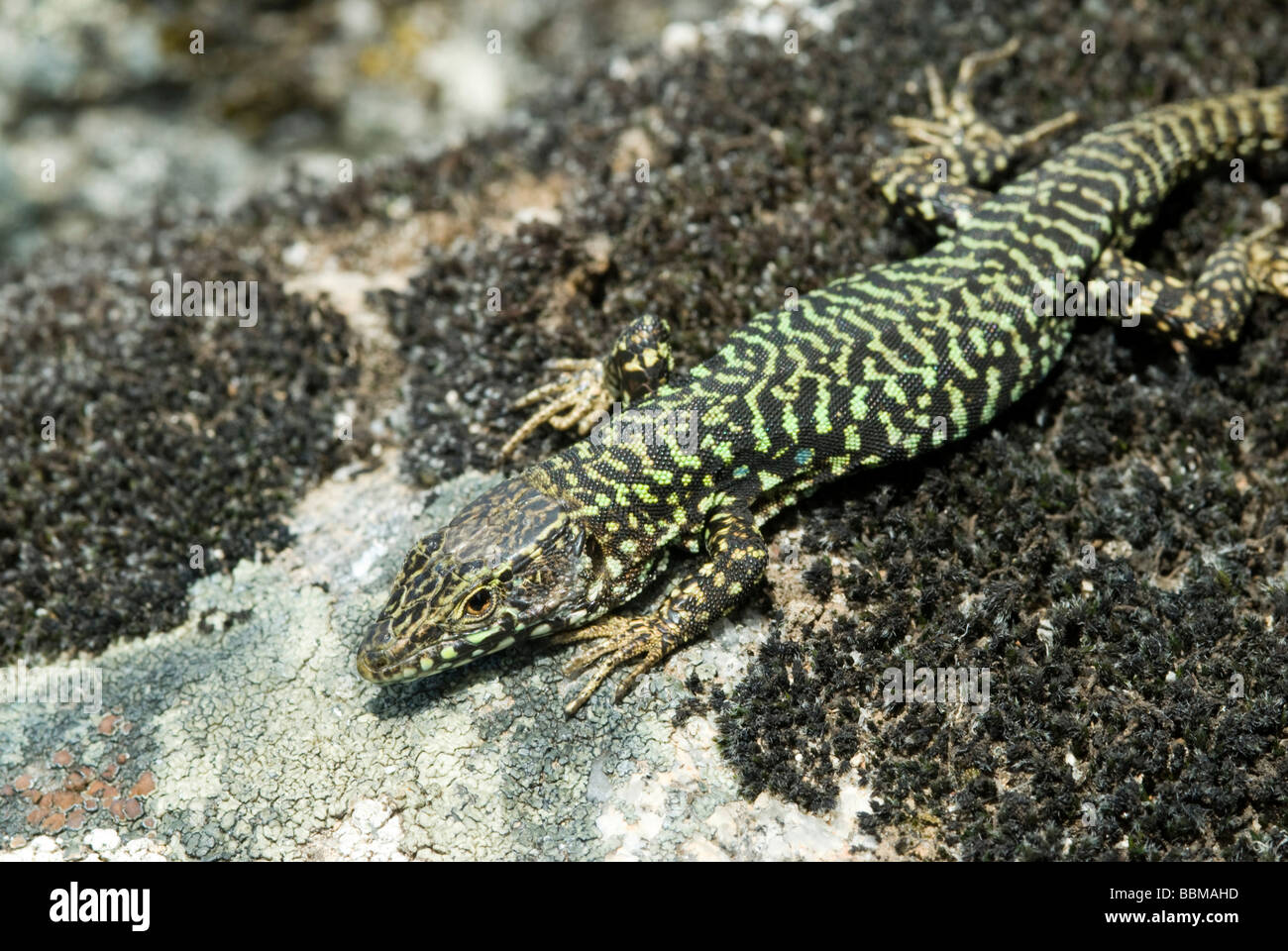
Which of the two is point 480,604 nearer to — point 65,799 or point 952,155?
point 65,799

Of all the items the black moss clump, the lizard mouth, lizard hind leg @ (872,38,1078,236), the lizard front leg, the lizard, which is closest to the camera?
the lizard mouth

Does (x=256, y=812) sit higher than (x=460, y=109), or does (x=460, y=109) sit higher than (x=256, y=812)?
(x=460, y=109)

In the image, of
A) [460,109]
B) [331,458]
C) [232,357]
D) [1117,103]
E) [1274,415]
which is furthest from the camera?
[460,109]

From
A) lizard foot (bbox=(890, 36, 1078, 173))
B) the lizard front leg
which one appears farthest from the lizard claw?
lizard foot (bbox=(890, 36, 1078, 173))

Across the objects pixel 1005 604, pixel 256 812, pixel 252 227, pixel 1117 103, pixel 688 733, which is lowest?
pixel 256 812

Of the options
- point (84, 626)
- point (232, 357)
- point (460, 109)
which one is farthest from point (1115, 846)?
point (460, 109)

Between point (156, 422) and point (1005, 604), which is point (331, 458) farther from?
point (1005, 604)

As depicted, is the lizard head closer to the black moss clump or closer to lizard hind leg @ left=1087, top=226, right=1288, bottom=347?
the black moss clump
